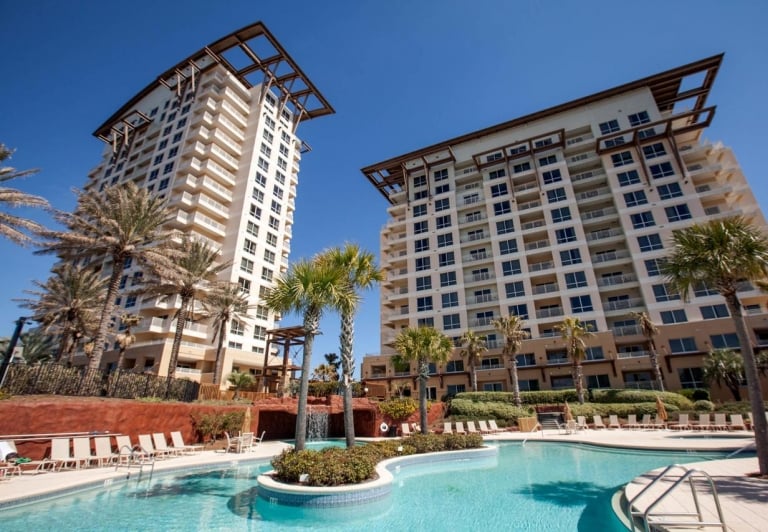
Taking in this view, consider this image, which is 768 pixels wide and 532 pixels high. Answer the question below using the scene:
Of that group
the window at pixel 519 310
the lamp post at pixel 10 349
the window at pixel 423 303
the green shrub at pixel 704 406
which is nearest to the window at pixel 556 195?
the window at pixel 519 310

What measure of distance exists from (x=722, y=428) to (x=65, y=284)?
51138 mm

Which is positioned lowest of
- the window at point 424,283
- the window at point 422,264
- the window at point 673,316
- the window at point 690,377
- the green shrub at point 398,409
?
the green shrub at point 398,409

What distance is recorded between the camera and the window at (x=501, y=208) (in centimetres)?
4936

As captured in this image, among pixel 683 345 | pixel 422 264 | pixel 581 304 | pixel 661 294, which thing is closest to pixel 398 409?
pixel 581 304

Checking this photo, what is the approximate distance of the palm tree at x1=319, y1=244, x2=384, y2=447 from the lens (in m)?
14.8

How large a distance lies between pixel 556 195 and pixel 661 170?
36.3ft

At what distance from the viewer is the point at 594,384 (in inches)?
1467

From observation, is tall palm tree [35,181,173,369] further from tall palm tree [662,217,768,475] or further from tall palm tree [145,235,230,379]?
tall palm tree [662,217,768,475]

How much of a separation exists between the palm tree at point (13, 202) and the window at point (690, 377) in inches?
1972

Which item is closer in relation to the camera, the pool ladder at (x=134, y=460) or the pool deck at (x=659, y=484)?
the pool deck at (x=659, y=484)

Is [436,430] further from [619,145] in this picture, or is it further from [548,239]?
[619,145]

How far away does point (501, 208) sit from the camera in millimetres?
49781

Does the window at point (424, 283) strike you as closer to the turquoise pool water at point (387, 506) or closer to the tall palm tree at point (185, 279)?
the tall palm tree at point (185, 279)

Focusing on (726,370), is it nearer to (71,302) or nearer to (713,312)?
(713,312)
